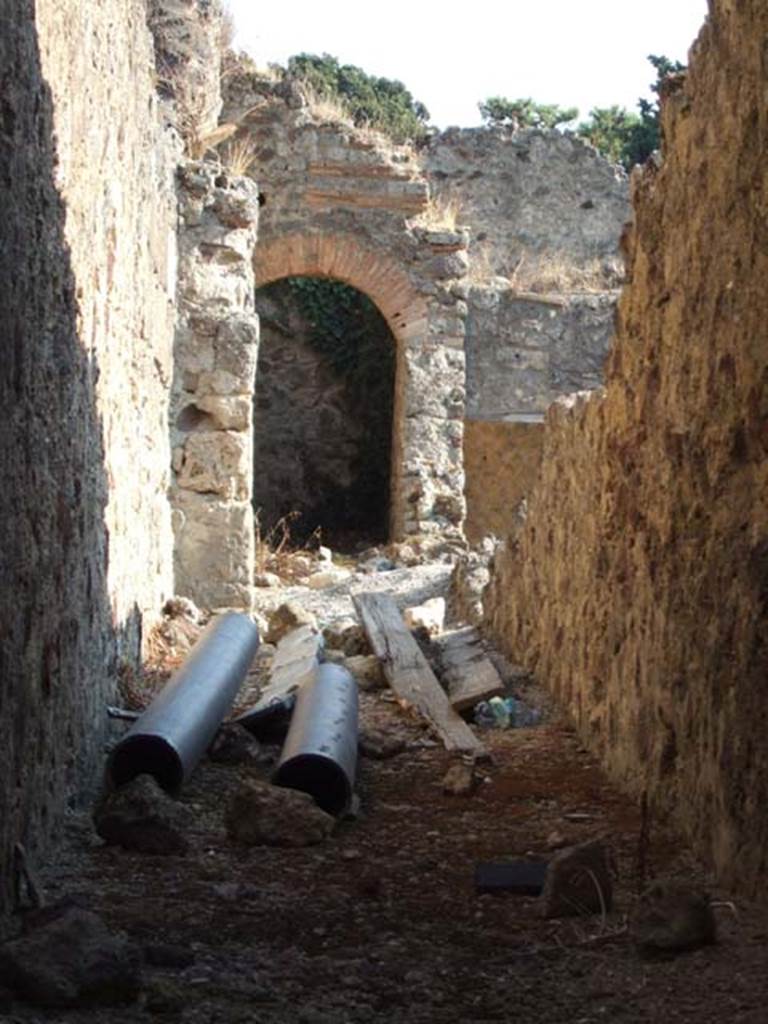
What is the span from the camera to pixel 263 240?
14.6 m

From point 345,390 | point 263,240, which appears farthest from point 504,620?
point 345,390

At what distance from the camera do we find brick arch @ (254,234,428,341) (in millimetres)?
14617

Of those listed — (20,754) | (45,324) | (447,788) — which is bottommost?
(447,788)

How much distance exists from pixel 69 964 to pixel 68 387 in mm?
2156

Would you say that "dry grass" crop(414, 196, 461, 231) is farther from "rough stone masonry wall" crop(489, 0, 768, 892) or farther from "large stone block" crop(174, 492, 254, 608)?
"rough stone masonry wall" crop(489, 0, 768, 892)

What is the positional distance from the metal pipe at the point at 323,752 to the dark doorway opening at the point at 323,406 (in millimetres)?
10777

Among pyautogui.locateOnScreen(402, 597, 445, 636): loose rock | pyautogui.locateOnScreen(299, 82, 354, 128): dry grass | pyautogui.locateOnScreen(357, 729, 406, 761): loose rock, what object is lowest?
pyautogui.locateOnScreen(357, 729, 406, 761): loose rock

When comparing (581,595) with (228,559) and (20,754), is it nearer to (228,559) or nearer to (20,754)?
(20,754)

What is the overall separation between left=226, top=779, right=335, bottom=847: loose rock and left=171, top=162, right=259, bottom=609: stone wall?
5.41 metres

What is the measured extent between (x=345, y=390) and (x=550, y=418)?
9.87 metres

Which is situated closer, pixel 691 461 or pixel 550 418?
pixel 691 461

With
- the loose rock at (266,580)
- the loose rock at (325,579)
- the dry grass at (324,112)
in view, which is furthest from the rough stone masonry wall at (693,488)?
the dry grass at (324,112)

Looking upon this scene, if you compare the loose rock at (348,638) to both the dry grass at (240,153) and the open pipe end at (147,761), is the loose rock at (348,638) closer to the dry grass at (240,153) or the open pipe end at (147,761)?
the open pipe end at (147,761)

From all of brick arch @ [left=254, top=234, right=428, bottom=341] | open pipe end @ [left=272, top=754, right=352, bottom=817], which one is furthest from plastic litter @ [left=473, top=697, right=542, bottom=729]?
brick arch @ [left=254, top=234, right=428, bottom=341]
